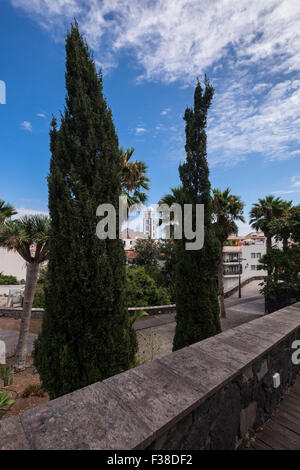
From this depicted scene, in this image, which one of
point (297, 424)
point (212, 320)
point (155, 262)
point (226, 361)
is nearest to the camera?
point (226, 361)

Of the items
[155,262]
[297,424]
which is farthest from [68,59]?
[155,262]

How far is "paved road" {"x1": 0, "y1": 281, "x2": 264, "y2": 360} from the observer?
24.3 feet

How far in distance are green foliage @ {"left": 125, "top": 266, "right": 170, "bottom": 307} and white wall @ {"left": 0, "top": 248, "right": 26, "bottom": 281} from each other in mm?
15894

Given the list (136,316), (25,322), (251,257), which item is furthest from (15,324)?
(251,257)

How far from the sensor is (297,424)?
2.21 meters

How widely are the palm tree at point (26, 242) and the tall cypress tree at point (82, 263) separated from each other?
297cm

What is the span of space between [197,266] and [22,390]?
206 inches

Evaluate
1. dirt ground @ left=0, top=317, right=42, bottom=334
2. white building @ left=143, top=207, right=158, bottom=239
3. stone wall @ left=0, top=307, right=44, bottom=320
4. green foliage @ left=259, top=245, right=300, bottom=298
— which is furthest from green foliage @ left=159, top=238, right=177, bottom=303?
white building @ left=143, top=207, right=158, bottom=239

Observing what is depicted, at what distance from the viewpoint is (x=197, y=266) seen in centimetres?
577

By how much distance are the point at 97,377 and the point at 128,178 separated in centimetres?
979

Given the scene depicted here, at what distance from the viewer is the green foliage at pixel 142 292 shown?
42.5ft

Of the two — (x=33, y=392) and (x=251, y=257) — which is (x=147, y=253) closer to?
(x=33, y=392)
